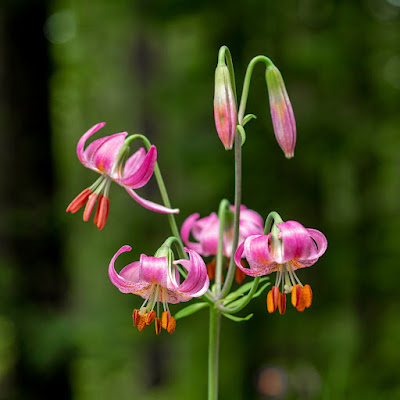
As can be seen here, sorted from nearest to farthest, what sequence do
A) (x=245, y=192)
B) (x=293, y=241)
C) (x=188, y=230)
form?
(x=293, y=241) → (x=188, y=230) → (x=245, y=192)

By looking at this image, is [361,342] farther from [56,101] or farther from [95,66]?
[95,66]

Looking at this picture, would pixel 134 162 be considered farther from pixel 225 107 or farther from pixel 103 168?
pixel 225 107

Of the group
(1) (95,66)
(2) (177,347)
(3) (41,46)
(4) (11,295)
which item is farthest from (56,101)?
(2) (177,347)

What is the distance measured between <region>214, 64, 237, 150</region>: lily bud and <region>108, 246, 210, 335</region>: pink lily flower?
0.25 meters

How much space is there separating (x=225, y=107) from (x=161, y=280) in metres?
0.39

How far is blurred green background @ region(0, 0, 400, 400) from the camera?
12.8ft

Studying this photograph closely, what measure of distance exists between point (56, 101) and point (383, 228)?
10.9 ft

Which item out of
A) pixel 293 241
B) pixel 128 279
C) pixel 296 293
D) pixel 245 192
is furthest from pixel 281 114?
pixel 245 192

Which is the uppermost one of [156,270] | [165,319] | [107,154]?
[107,154]

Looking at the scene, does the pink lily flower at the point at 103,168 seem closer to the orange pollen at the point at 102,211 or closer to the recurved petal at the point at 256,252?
the orange pollen at the point at 102,211

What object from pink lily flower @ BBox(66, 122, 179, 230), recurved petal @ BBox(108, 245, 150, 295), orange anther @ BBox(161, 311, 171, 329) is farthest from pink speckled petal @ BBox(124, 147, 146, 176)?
orange anther @ BBox(161, 311, 171, 329)

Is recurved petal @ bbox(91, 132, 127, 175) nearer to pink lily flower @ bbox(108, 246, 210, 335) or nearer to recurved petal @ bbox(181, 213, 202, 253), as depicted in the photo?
pink lily flower @ bbox(108, 246, 210, 335)

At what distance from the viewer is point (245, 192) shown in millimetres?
4129

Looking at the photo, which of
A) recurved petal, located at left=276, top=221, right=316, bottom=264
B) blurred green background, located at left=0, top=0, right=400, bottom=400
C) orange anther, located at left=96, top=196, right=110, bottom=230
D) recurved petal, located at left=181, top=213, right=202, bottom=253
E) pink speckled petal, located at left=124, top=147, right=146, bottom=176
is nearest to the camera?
recurved petal, located at left=276, top=221, right=316, bottom=264
